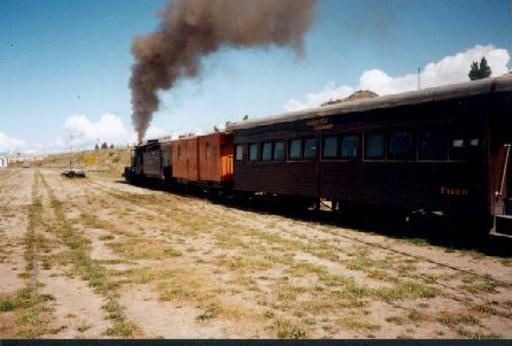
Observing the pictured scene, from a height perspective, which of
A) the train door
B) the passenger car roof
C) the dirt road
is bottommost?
the dirt road

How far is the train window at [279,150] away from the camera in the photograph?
16.9 metres

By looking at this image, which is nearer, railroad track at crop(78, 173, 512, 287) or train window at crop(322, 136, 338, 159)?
railroad track at crop(78, 173, 512, 287)

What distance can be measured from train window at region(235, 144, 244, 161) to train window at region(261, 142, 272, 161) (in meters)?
1.79

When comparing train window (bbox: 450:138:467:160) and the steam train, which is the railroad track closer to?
the steam train

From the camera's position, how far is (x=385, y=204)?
12320 mm

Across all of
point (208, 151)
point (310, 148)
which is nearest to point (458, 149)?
point (310, 148)

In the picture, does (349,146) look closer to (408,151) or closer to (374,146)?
(374,146)

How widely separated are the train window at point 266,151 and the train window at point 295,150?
5.01 ft

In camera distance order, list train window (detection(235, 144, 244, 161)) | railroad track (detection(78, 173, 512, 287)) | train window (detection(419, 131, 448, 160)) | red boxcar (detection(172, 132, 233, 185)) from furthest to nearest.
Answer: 1. red boxcar (detection(172, 132, 233, 185))
2. train window (detection(235, 144, 244, 161))
3. train window (detection(419, 131, 448, 160))
4. railroad track (detection(78, 173, 512, 287))

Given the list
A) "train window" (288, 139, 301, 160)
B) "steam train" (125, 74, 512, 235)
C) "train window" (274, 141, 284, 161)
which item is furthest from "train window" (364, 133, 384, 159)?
"train window" (274, 141, 284, 161)

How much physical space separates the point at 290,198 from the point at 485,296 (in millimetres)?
10943

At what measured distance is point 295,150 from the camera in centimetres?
1605

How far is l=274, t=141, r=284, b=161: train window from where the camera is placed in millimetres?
16855

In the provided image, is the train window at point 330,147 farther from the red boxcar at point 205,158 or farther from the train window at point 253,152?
the red boxcar at point 205,158
